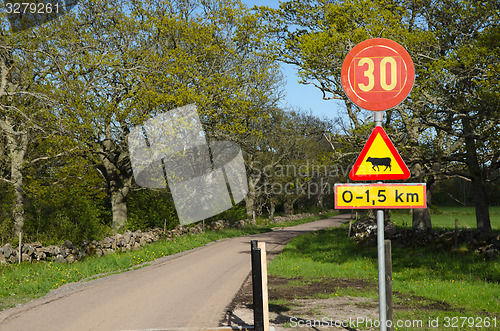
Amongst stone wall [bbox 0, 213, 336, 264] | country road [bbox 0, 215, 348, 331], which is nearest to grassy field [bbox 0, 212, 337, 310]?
stone wall [bbox 0, 213, 336, 264]

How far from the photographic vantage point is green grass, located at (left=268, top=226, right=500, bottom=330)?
8.38 m

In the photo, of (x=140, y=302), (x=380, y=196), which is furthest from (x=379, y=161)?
(x=140, y=302)

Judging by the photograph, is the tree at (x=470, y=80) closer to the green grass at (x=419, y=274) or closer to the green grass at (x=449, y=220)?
the green grass at (x=419, y=274)

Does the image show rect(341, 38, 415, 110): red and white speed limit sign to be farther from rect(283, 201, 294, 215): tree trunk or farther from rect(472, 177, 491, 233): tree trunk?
rect(283, 201, 294, 215): tree trunk

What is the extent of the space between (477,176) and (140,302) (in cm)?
1279

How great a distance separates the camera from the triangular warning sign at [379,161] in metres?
5.16

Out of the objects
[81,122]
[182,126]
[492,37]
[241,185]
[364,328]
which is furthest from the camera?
[241,185]

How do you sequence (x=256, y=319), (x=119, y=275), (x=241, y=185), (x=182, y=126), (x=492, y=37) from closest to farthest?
(x=256, y=319) < (x=492, y=37) < (x=119, y=275) < (x=182, y=126) < (x=241, y=185)

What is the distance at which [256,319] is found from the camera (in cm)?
637

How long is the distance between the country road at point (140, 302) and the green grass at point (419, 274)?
259 centimetres

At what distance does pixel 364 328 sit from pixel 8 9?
1986 centimetres

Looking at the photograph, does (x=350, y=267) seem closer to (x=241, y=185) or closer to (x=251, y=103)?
(x=251, y=103)

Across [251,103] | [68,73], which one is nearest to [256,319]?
[68,73]

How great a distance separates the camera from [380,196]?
16.8 feet
